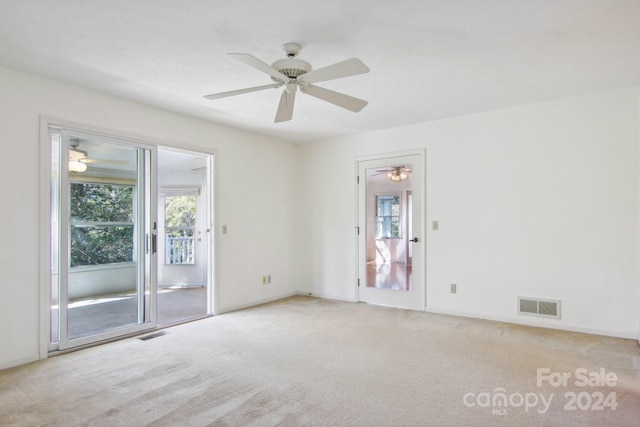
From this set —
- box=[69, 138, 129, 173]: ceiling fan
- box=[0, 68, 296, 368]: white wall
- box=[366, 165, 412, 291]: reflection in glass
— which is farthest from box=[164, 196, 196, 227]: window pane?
box=[366, 165, 412, 291]: reflection in glass

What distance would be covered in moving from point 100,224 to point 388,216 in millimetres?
3537

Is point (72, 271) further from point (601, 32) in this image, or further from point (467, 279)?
point (601, 32)

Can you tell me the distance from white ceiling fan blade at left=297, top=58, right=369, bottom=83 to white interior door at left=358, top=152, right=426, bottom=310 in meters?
2.64

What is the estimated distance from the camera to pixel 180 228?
6910 mm

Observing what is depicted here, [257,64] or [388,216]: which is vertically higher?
[257,64]

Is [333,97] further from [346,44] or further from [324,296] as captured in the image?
[324,296]

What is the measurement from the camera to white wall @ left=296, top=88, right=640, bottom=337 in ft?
11.8

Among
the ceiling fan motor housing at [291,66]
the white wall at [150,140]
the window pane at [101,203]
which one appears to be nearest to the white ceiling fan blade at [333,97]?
the ceiling fan motor housing at [291,66]

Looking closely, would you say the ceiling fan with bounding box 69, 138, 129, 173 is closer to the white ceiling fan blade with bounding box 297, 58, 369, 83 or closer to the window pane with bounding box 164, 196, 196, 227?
the white ceiling fan blade with bounding box 297, 58, 369, 83

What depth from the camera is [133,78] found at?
127 inches

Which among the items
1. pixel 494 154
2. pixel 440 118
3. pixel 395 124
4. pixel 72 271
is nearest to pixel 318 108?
pixel 395 124

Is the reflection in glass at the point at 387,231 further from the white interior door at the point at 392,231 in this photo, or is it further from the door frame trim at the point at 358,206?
the door frame trim at the point at 358,206

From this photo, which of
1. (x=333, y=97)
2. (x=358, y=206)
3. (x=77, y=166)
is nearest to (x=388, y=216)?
(x=358, y=206)

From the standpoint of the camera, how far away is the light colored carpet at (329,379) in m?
2.23
